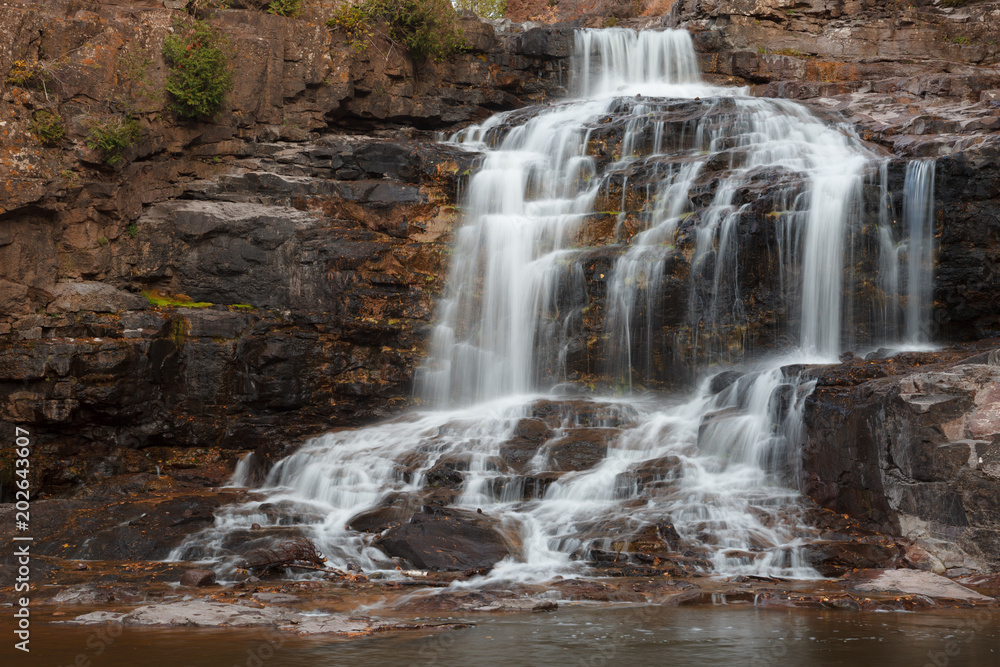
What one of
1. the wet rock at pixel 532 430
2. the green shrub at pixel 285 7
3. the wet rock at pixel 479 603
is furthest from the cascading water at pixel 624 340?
the green shrub at pixel 285 7

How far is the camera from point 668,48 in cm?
2225

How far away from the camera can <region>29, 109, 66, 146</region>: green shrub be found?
14391 mm

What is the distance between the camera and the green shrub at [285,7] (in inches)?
727

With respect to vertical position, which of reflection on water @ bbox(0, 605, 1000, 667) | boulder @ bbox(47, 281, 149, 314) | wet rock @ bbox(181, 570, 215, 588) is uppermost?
boulder @ bbox(47, 281, 149, 314)

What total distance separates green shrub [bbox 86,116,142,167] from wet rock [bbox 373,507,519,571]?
32.3 ft

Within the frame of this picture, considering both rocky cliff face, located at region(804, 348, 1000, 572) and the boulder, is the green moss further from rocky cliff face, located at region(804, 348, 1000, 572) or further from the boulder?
rocky cliff face, located at region(804, 348, 1000, 572)

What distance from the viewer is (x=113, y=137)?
15000mm

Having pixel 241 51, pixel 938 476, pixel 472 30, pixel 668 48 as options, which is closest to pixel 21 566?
pixel 938 476

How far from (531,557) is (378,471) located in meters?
3.60

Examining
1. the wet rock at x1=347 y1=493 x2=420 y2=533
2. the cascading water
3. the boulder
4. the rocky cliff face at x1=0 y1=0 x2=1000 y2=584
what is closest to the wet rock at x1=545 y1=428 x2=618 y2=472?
the cascading water

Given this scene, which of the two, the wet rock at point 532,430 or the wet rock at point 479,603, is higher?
the wet rock at point 532,430

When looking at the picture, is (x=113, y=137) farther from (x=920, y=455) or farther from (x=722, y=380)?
(x=920, y=455)

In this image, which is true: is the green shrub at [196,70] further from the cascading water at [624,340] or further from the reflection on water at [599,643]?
the reflection on water at [599,643]

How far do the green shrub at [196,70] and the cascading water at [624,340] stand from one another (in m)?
5.52
